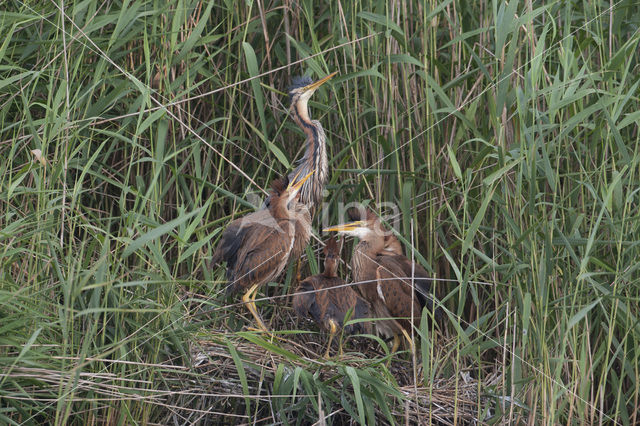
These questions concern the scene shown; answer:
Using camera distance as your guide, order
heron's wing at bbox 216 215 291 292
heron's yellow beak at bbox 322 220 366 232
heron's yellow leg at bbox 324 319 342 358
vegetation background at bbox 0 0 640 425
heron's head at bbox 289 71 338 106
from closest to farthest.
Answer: vegetation background at bbox 0 0 640 425 < heron's yellow leg at bbox 324 319 342 358 < heron's wing at bbox 216 215 291 292 < heron's yellow beak at bbox 322 220 366 232 < heron's head at bbox 289 71 338 106

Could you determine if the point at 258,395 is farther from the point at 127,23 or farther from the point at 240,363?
the point at 127,23

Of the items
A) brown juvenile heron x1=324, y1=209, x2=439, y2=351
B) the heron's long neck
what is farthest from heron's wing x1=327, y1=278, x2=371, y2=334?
the heron's long neck

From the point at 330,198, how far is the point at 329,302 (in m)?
0.94

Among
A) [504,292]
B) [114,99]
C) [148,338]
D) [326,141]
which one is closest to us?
[148,338]

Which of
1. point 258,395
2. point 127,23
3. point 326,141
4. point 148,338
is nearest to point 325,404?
point 258,395

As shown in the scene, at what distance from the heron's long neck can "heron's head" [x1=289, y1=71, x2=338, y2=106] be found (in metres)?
0.02

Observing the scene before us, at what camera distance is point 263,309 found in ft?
14.2

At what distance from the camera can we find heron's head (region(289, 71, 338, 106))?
4.31 meters

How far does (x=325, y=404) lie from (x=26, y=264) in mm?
Result: 1234

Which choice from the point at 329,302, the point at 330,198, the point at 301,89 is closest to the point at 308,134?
the point at 301,89

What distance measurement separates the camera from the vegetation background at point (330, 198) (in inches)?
124

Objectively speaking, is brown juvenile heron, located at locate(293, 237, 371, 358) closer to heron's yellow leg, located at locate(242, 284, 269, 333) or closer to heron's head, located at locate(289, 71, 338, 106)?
heron's yellow leg, located at locate(242, 284, 269, 333)

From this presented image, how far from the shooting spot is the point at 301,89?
433 cm

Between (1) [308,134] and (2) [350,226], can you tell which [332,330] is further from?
(1) [308,134]
